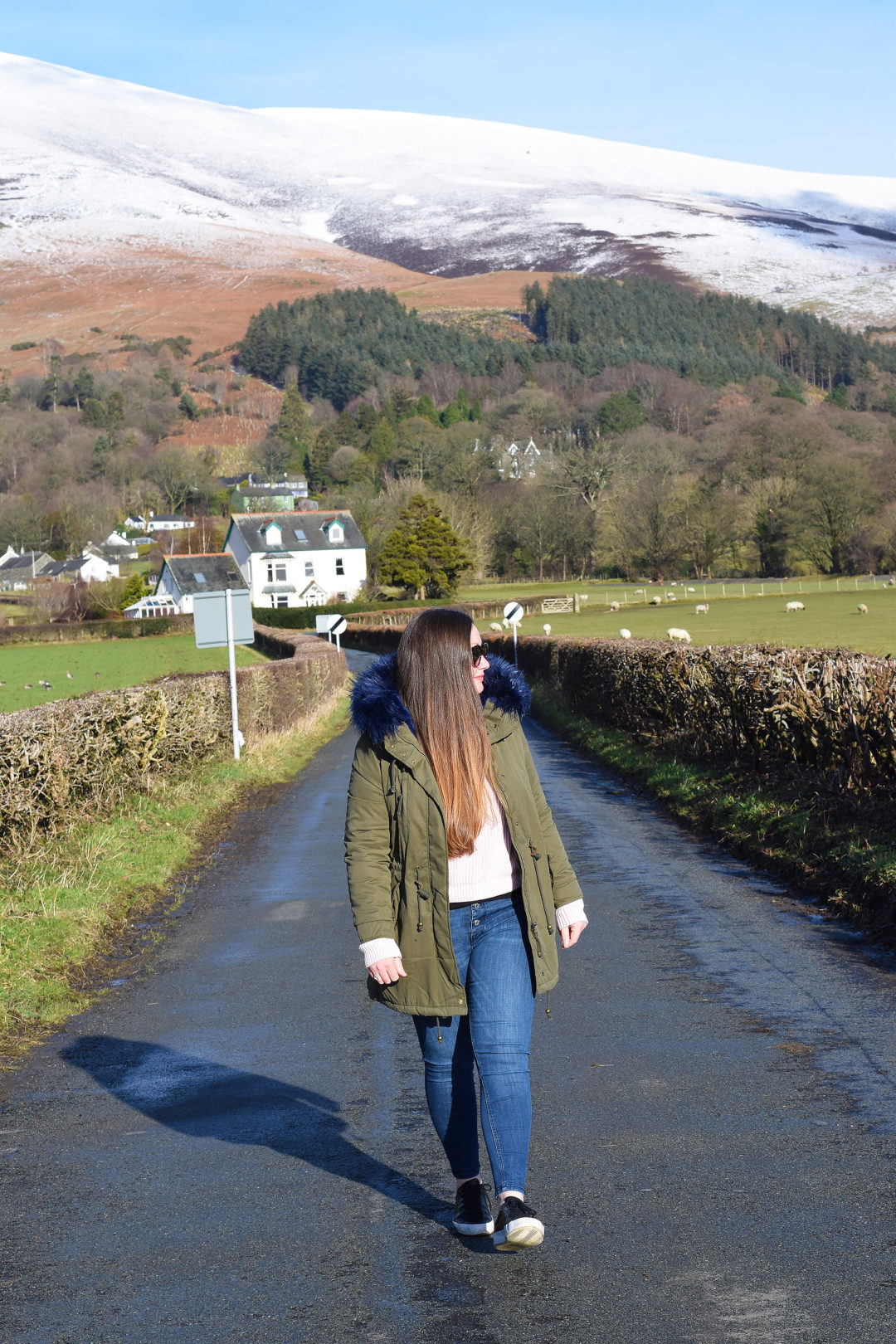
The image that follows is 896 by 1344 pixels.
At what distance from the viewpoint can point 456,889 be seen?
13.4ft

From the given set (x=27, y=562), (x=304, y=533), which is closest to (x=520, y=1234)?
(x=304, y=533)

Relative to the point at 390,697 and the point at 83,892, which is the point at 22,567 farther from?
the point at 390,697

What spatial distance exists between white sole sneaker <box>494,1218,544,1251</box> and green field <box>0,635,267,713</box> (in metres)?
32.0

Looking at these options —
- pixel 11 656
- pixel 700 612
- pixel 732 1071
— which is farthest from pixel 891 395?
pixel 732 1071

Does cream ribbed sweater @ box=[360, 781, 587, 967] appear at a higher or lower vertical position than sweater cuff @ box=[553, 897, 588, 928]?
higher

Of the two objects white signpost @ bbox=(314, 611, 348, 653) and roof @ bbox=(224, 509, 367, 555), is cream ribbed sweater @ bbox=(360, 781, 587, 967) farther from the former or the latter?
roof @ bbox=(224, 509, 367, 555)

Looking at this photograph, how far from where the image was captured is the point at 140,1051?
660cm

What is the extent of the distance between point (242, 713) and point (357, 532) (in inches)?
3608

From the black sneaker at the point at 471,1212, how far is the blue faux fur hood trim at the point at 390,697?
1.46m

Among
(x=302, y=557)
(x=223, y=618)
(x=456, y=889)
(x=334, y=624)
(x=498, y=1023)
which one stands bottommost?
(x=302, y=557)

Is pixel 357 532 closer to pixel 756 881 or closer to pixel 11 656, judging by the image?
pixel 11 656

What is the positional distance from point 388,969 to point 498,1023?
0.39 m

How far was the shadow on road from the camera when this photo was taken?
472 cm

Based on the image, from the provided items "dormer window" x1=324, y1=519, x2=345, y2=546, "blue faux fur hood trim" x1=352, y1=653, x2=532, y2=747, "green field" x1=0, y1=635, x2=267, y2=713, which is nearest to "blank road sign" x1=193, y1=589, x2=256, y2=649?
"green field" x1=0, y1=635, x2=267, y2=713
